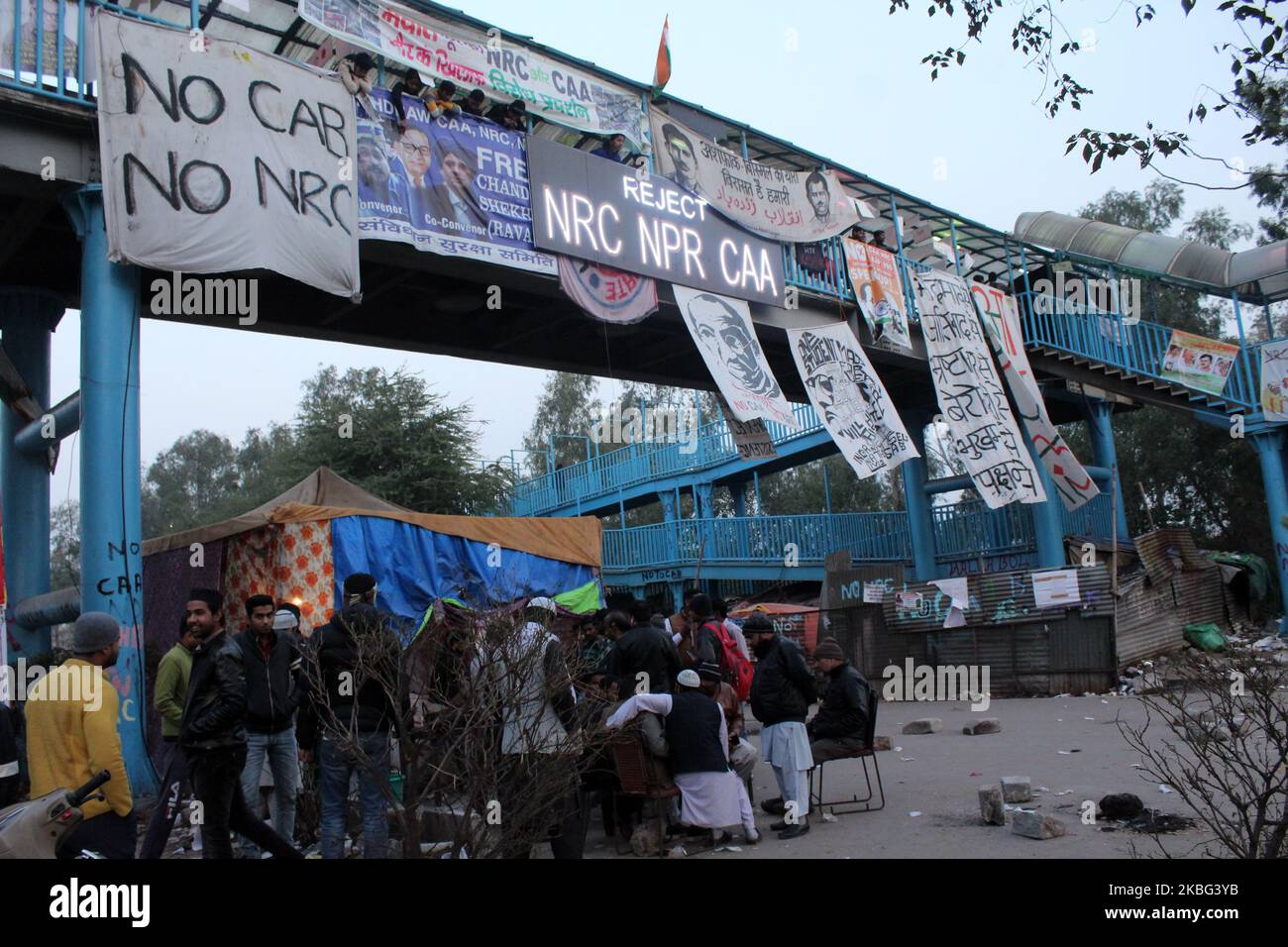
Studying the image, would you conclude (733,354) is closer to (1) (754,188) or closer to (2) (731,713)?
(1) (754,188)

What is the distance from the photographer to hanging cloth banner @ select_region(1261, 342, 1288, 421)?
19.4 meters

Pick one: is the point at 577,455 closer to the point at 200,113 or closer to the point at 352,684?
the point at 200,113

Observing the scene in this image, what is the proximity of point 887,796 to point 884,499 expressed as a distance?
34.0m

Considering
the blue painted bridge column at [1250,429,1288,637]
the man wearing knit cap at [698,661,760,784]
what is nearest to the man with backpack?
the man wearing knit cap at [698,661,760,784]

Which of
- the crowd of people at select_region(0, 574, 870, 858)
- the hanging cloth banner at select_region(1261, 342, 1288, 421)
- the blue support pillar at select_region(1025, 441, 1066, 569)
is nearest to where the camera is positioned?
the crowd of people at select_region(0, 574, 870, 858)

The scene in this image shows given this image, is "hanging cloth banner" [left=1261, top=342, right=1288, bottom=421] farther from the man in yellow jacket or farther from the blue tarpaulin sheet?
the man in yellow jacket

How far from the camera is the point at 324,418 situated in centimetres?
2594

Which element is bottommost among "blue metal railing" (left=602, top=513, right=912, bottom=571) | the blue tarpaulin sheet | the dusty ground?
the dusty ground

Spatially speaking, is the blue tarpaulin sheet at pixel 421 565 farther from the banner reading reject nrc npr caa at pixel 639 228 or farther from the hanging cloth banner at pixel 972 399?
the hanging cloth banner at pixel 972 399

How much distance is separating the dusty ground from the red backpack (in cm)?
93

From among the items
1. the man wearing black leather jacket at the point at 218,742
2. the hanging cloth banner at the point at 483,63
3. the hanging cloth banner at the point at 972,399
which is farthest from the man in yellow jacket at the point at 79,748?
the hanging cloth banner at the point at 972,399

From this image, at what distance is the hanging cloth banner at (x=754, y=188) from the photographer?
13.4m
